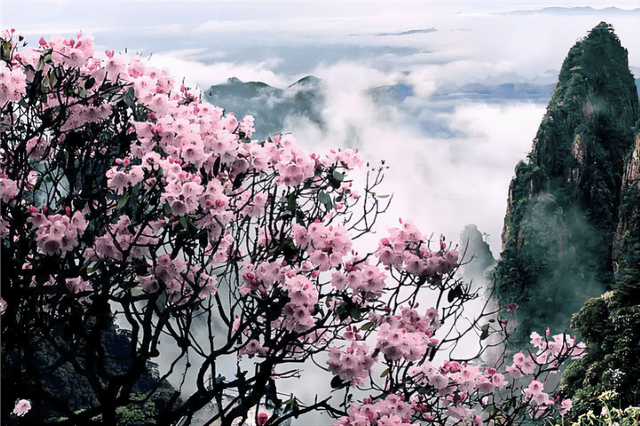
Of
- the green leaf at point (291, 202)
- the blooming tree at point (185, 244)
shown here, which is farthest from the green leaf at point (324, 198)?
the green leaf at point (291, 202)

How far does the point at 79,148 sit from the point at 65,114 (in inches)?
14.7

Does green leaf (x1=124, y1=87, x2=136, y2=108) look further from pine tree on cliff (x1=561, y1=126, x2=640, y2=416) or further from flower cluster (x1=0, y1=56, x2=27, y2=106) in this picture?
pine tree on cliff (x1=561, y1=126, x2=640, y2=416)

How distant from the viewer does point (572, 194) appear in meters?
21.4

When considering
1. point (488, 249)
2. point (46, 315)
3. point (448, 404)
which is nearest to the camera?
point (46, 315)

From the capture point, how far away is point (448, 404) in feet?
11.5

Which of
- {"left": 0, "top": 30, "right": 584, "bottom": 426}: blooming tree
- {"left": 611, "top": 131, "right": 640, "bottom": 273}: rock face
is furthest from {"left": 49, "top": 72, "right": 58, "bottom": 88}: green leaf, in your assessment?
{"left": 611, "top": 131, "right": 640, "bottom": 273}: rock face

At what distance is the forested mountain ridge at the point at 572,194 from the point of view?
20.4m

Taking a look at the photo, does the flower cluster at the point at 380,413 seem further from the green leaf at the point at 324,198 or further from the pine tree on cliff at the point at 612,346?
the pine tree on cliff at the point at 612,346

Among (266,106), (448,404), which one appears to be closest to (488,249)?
(448,404)

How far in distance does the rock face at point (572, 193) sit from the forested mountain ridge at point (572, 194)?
0.11 ft

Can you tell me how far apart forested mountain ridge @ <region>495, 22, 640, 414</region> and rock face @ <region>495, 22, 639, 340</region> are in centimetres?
3

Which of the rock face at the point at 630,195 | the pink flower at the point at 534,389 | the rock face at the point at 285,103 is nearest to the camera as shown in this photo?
the pink flower at the point at 534,389

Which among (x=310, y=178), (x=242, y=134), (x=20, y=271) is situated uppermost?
(x=242, y=134)

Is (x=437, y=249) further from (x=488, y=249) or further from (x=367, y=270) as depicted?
(x=488, y=249)
